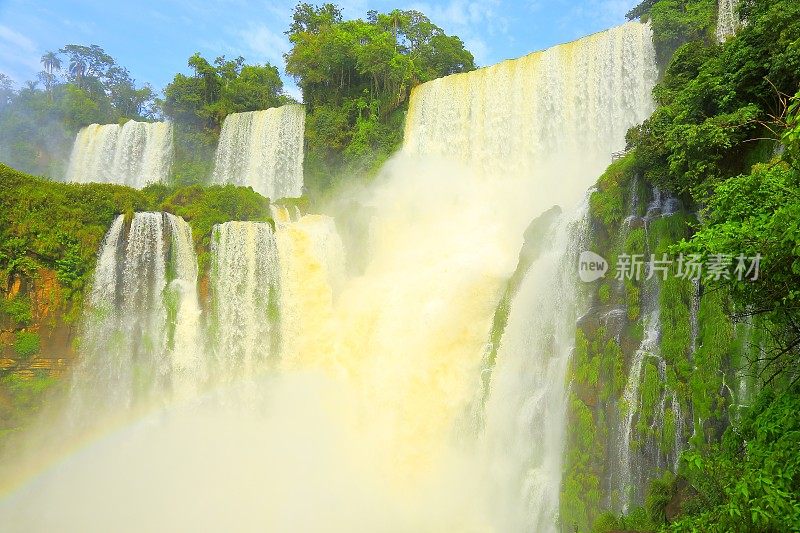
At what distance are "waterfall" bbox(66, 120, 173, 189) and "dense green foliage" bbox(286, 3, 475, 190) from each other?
28.8 ft

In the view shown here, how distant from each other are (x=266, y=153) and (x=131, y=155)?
29.2 ft

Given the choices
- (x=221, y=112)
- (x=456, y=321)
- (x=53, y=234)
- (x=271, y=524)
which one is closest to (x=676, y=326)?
(x=456, y=321)

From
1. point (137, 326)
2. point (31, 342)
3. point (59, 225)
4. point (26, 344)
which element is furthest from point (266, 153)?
point (26, 344)

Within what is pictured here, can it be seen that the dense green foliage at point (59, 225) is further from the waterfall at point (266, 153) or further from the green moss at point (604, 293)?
the green moss at point (604, 293)

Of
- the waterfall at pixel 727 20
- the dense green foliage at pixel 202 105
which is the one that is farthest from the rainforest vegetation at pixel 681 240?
the dense green foliage at pixel 202 105

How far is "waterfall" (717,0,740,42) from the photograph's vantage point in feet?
50.4

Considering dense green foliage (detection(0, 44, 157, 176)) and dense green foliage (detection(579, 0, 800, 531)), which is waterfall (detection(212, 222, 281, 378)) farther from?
dense green foliage (detection(0, 44, 157, 176))

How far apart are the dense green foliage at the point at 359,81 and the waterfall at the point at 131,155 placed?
28.8 feet

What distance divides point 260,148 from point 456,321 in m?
16.7

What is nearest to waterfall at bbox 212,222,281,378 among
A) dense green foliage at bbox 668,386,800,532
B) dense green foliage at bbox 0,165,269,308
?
dense green foliage at bbox 0,165,269,308

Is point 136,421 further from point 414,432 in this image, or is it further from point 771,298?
point 771,298

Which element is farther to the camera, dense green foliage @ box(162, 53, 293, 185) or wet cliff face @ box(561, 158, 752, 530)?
dense green foliage @ box(162, 53, 293, 185)

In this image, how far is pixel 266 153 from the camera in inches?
1081

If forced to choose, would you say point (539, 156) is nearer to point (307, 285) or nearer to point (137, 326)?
point (307, 285)
